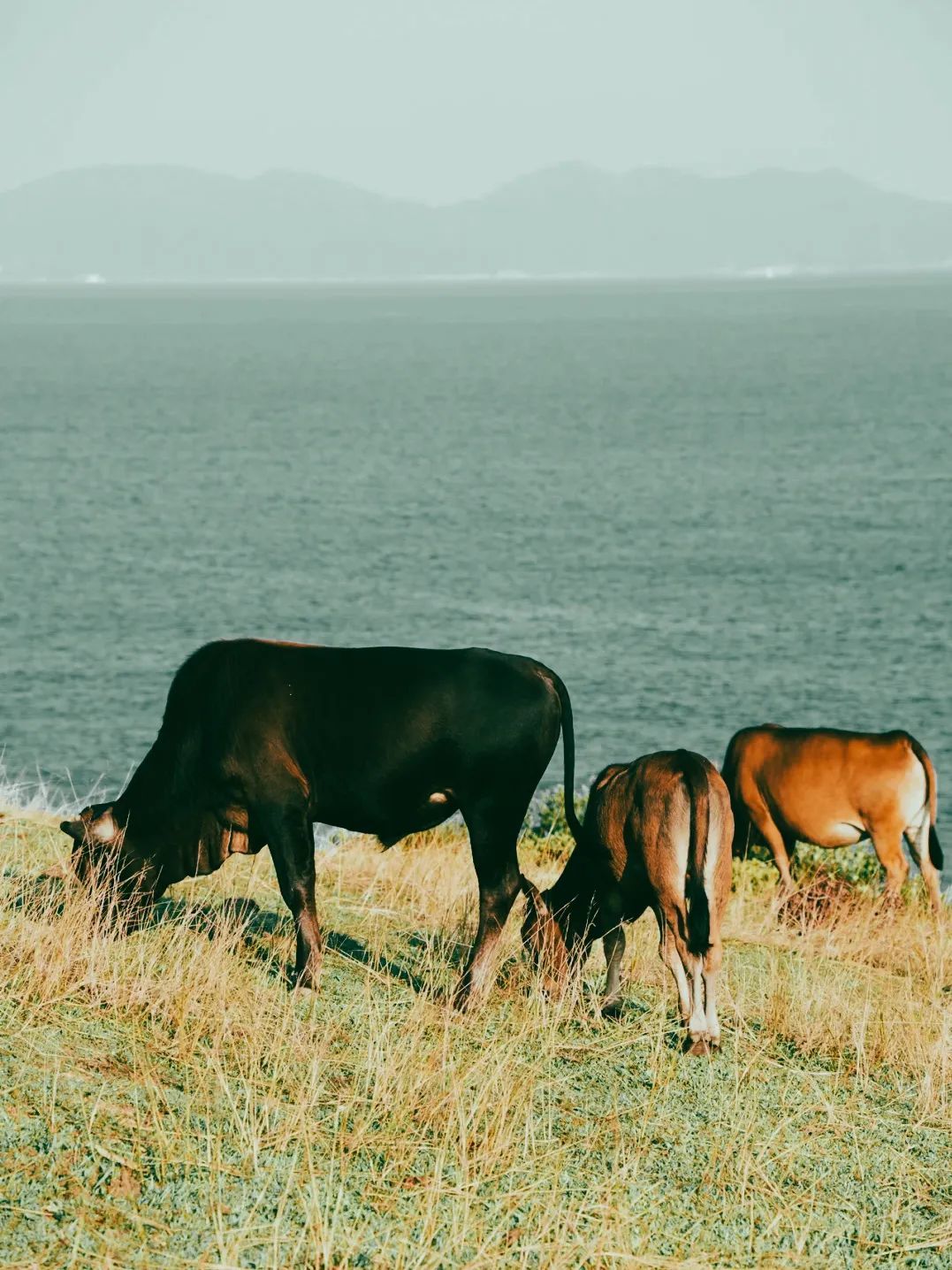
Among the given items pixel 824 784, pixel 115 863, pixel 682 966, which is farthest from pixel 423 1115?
pixel 824 784

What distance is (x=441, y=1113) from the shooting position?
284 inches

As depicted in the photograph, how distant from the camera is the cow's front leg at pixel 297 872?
8906 mm

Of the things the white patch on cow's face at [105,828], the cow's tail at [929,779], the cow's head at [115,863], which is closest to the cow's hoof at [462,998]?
the cow's head at [115,863]

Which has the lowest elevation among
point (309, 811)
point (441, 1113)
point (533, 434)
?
point (533, 434)

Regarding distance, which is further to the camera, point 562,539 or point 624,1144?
point 562,539

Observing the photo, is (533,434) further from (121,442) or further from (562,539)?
(562,539)

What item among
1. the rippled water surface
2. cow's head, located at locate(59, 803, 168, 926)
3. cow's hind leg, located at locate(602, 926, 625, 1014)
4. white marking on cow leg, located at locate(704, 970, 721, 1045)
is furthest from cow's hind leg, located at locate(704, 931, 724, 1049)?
the rippled water surface

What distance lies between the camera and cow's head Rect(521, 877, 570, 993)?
9008 millimetres

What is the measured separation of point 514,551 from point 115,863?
51.8 meters

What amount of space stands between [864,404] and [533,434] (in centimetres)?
2837

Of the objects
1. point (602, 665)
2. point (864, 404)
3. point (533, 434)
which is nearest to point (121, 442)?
point (533, 434)

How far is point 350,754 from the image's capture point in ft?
29.2

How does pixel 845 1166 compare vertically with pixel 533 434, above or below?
above

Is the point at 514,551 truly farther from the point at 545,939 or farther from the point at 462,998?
the point at 462,998
